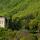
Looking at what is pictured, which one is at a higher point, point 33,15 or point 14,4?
point 14,4

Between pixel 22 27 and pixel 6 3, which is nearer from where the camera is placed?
pixel 22 27

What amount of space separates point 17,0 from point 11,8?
1625mm

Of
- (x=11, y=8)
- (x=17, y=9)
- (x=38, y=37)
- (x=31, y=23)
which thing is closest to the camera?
(x=38, y=37)

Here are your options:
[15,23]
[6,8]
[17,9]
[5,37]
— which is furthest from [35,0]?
[5,37]

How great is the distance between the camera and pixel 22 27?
18.0 meters

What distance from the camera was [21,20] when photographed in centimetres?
1970

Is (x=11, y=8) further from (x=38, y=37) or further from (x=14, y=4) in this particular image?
(x=38, y=37)

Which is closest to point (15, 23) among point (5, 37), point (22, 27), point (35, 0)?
point (22, 27)

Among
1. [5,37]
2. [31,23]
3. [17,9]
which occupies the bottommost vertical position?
[5,37]

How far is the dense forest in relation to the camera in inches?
551

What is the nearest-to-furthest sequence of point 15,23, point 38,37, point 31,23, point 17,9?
point 38,37 → point 31,23 → point 15,23 → point 17,9

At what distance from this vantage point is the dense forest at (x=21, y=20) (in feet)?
45.9

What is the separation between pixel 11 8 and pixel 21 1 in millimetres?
1793

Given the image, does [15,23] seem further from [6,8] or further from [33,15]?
[6,8]
